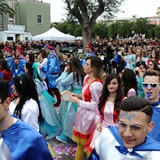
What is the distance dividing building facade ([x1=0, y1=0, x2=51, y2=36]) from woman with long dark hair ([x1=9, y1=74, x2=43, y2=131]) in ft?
134

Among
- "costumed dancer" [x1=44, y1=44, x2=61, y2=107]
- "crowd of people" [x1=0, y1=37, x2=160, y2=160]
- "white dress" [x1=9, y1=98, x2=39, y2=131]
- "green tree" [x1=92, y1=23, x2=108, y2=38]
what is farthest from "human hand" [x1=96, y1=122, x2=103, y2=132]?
"green tree" [x1=92, y1=23, x2=108, y2=38]

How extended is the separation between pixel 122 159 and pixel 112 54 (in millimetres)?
11826

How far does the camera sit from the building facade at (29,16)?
139 ft

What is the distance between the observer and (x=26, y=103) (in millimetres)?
3156

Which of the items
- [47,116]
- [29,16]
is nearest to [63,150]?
[47,116]

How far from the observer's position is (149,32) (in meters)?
59.3

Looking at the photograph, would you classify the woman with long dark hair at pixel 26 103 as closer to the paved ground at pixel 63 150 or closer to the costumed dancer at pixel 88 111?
the costumed dancer at pixel 88 111

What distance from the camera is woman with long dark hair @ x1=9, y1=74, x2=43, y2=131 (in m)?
3.04

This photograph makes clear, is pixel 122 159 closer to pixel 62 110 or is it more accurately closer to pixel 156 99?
pixel 156 99

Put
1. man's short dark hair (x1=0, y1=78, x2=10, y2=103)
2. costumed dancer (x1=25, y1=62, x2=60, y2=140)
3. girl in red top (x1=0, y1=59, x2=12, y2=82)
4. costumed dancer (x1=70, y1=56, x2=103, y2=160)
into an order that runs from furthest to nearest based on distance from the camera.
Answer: girl in red top (x1=0, y1=59, x2=12, y2=82) → costumed dancer (x1=25, y1=62, x2=60, y2=140) → costumed dancer (x1=70, y1=56, x2=103, y2=160) → man's short dark hair (x1=0, y1=78, x2=10, y2=103)

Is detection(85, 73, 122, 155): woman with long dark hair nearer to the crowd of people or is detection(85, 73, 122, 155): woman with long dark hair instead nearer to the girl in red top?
the crowd of people

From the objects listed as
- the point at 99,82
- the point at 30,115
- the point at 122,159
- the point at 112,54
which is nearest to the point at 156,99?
the point at 99,82

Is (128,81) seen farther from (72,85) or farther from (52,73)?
(52,73)

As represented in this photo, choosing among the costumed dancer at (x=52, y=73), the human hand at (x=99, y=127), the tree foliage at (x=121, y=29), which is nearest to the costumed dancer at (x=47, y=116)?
the human hand at (x=99, y=127)
